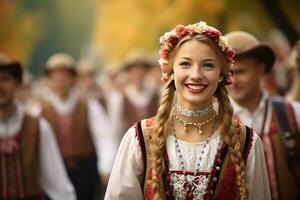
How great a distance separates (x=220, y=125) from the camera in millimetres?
4684

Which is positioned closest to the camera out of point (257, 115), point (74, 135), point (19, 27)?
point (257, 115)

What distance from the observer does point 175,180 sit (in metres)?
4.57

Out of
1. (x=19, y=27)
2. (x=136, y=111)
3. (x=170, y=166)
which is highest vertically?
(x=19, y=27)

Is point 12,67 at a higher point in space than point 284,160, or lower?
higher

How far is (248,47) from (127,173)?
1968 mm

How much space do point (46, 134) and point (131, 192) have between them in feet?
7.66

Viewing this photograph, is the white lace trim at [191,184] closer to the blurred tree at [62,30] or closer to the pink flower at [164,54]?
the pink flower at [164,54]

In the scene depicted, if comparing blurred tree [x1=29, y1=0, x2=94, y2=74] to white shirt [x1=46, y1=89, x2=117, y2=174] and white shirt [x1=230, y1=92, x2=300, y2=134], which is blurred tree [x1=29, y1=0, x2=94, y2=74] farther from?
white shirt [x1=230, y1=92, x2=300, y2=134]

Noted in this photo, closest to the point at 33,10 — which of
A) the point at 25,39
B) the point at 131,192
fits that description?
the point at 25,39

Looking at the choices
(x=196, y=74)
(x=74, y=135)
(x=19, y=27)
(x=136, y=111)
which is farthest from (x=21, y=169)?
(x=19, y=27)

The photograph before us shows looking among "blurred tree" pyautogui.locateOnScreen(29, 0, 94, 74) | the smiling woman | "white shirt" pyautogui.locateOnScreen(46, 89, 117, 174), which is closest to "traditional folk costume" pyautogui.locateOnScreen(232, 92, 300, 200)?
the smiling woman

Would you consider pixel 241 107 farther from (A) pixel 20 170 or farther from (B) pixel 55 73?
(B) pixel 55 73

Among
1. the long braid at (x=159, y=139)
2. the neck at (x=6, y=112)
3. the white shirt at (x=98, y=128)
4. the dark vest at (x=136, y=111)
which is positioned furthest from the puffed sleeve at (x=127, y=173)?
the dark vest at (x=136, y=111)

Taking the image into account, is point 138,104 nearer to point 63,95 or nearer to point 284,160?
point 63,95
